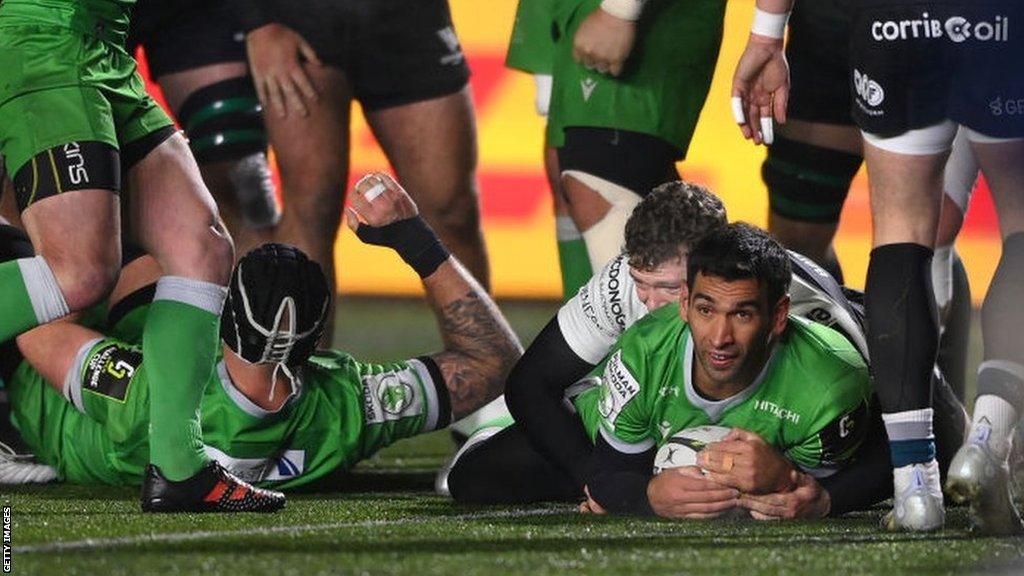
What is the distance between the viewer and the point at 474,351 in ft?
19.3

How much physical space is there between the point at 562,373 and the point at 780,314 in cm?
62

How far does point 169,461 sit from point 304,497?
618 mm

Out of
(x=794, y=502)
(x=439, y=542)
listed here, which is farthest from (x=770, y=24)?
(x=439, y=542)

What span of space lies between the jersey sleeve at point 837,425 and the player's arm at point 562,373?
20.0 inches

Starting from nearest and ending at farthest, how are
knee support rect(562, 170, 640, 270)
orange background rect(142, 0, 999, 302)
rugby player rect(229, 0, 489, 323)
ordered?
knee support rect(562, 170, 640, 270) → rugby player rect(229, 0, 489, 323) → orange background rect(142, 0, 999, 302)

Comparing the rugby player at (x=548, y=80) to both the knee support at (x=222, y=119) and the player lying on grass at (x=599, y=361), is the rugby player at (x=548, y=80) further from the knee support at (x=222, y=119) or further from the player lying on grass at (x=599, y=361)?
the player lying on grass at (x=599, y=361)

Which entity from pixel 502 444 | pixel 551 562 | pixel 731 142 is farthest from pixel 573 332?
pixel 731 142

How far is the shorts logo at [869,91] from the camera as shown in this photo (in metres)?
4.63

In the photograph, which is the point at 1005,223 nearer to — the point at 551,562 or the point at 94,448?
the point at 551,562

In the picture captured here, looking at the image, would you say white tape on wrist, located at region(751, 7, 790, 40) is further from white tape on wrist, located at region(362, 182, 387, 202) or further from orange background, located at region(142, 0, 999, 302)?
orange background, located at region(142, 0, 999, 302)

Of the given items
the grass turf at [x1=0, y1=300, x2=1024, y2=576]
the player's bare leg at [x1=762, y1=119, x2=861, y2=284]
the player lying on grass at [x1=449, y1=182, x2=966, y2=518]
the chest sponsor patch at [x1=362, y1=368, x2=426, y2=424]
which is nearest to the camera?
the grass turf at [x1=0, y1=300, x2=1024, y2=576]

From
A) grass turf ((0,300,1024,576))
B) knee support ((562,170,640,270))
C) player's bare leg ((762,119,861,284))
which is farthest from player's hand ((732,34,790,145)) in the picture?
player's bare leg ((762,119,861,284))

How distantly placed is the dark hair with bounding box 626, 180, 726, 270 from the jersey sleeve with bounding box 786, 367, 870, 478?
48 centimetres

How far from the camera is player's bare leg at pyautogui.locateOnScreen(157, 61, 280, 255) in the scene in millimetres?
7074
